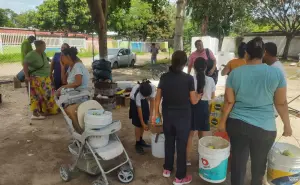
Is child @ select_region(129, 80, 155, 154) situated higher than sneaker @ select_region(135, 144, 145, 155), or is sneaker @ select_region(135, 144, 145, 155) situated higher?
child @ select_region(129, 80, 155, 154)

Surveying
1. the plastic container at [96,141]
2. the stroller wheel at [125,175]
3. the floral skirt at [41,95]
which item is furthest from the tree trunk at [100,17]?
the stroller wheel at [125,175]

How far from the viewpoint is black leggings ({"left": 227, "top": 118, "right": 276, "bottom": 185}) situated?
2.48 meters

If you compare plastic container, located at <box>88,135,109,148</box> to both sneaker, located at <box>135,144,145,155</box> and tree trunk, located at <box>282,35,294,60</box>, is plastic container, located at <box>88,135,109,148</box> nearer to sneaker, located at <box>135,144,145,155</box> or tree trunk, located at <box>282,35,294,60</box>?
sneaker, located at <box>135,144,145,155</box>

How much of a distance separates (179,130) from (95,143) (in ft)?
3.43

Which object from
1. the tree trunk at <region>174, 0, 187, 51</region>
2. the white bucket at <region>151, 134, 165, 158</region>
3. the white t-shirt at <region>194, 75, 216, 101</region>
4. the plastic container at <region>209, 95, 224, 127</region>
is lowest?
the white bucket at <region>151, 134, 165, 158</region>

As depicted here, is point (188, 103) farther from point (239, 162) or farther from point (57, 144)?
point (57, 144)

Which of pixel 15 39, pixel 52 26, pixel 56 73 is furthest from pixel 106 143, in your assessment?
pixel 52 26

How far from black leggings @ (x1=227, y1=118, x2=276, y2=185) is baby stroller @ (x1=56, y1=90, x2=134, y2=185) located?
1.36 m

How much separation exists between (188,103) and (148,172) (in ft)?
4.16

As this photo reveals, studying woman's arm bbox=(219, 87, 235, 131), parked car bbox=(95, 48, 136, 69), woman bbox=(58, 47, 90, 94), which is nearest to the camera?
woman's arm bbox=(219, 87, 235, 131)

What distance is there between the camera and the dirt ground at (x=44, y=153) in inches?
136

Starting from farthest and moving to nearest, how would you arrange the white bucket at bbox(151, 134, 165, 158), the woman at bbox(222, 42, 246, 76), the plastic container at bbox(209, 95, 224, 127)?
the plastic container at bbox(209, 95, 224, 127)
the woman at bbox(222, 42, 246, 76)
the white bucket at bbox(151, 134, 165, 158)

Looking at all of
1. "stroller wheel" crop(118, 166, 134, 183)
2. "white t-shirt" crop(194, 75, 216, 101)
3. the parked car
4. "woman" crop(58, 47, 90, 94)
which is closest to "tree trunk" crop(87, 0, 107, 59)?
"woman" crop(58, 47, 90, 94)

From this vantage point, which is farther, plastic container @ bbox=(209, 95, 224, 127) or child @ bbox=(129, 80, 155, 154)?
plastic container @ bbox=(209, 95, 224, 127)
